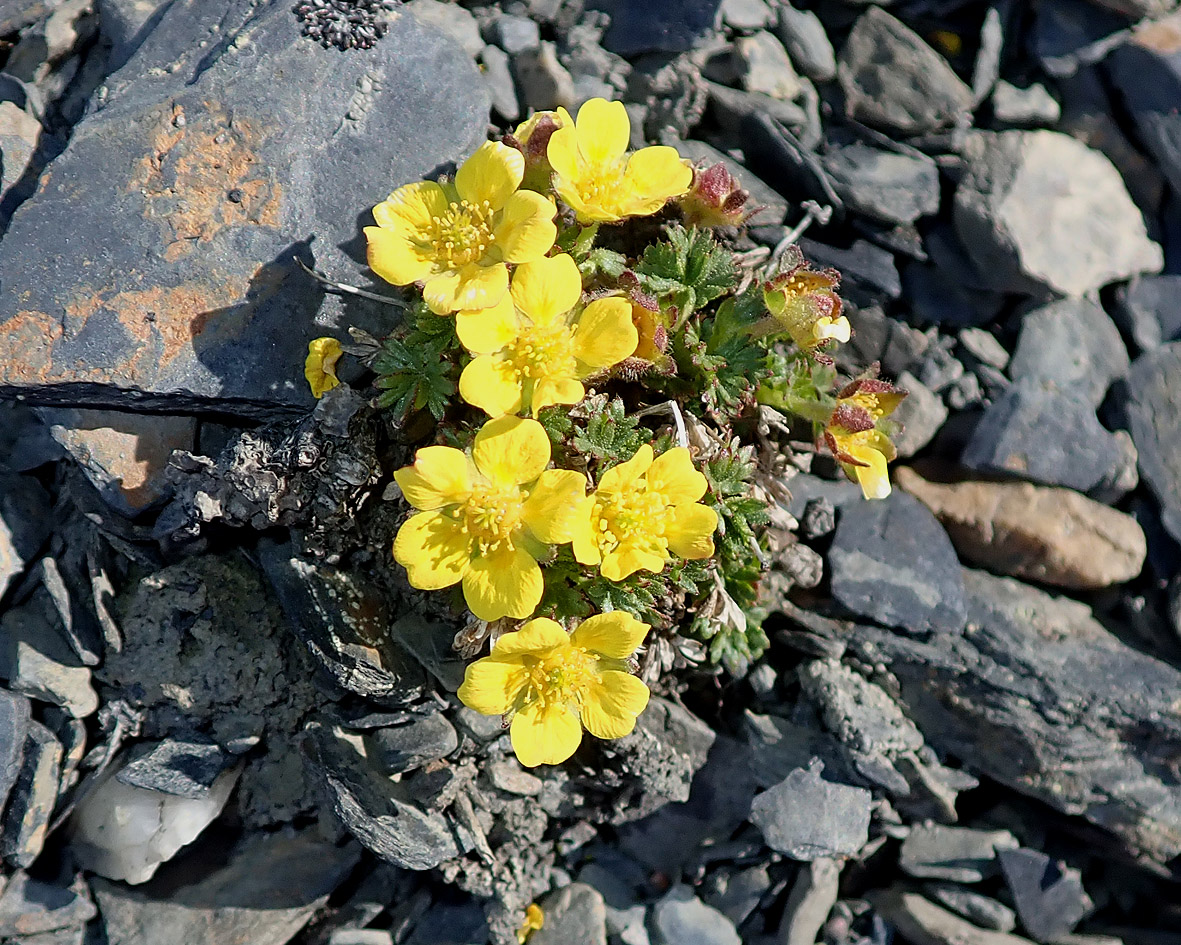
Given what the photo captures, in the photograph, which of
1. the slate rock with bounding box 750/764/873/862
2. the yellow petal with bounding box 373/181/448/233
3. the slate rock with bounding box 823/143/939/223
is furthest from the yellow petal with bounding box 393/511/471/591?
the slate rock with bounding box 823/143/939/223

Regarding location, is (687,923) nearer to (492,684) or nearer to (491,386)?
(492,684)

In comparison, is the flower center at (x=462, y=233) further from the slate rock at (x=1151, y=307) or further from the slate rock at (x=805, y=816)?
the slate rock at (x=1151, y=307)

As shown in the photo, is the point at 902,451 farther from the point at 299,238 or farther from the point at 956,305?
the point at 299,238

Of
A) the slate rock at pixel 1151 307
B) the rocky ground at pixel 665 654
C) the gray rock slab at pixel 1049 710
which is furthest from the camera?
the slate rock at pixel 1151 307

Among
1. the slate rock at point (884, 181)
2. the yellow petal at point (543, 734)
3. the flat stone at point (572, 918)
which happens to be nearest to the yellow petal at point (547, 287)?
the yellow petal at point (543, 734)

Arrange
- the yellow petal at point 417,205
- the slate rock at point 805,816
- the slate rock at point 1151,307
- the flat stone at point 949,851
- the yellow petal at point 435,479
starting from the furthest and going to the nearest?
1. the slate rock at point 1151,307
2. the flat stone at point 949,851
3. the slate rock at point 805,816
4. the yellow petal at point 417,205
5. the yellow petal at point 435,479

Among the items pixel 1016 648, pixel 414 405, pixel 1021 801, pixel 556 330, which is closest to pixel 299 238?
pixel 414 405

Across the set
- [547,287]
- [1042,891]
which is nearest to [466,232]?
[547,287]
